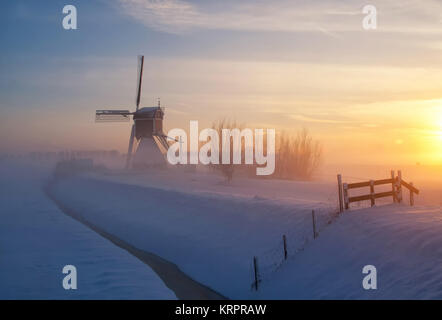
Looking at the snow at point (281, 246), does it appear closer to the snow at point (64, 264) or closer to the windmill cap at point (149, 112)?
the snow at point (64, 264)

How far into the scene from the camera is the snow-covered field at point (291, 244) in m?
13.4

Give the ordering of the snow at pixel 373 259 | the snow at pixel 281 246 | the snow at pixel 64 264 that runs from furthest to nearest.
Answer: the snow at pixel 64 264 < the snow at pixel 281 246 < the snow at pixel 373 259

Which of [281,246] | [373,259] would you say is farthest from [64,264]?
[373,259]

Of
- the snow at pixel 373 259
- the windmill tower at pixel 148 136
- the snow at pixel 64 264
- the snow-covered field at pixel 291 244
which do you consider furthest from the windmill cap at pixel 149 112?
the snow at pixel 373 259

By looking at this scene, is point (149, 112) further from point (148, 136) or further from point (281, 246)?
point (281, 246)

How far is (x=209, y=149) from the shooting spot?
65.6m

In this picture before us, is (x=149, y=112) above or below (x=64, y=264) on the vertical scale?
above

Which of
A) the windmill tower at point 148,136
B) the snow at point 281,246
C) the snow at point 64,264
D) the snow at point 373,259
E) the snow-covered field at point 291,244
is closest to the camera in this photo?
the snow at point 373,259

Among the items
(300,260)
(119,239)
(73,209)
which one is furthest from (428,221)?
(73,209)

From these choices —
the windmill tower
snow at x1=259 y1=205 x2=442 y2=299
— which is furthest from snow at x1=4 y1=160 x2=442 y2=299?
the windmill tower

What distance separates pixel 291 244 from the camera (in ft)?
64.4

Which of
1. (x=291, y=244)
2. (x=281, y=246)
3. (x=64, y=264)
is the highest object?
(x=291, y=244)

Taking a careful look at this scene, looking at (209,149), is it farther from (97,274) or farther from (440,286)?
(440,286)

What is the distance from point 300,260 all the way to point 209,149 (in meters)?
49.0
